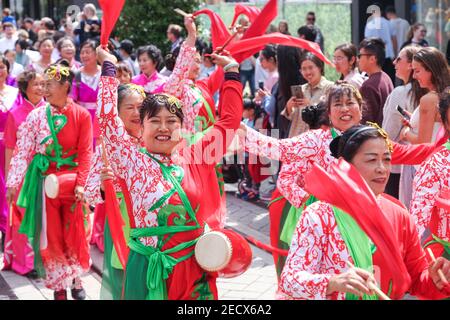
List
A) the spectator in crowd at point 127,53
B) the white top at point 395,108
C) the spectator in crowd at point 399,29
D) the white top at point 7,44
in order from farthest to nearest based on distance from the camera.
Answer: the white top at point 7,44, the spectator in crowd at point 399,29, the spectator in crowd at point 127,53, the white top at point 395,108

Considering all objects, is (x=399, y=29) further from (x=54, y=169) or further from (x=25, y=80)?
(x=54, y=169)

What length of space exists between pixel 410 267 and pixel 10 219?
473 centimetres

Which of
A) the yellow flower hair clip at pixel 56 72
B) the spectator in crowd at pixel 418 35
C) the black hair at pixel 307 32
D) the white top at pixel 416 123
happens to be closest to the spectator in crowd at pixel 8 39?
the black hair at pixel 307 32

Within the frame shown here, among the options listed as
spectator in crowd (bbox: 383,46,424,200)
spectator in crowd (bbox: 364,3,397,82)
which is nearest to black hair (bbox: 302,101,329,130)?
spectator in crowd (bbox: 383,46,424,200)

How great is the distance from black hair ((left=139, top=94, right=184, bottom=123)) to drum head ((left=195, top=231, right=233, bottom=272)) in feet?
2.06

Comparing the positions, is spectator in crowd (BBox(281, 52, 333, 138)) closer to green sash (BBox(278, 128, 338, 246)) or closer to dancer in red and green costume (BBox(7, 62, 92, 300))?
green sash (BBox(278, 128, 338, 246))

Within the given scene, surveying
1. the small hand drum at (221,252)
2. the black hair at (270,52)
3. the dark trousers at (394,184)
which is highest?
the black hair at (270,52)

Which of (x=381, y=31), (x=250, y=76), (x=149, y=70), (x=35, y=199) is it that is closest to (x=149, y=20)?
(x=250, y=76)

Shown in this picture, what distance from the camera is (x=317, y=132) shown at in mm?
5293

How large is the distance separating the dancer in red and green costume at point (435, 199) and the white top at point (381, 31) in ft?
27.1

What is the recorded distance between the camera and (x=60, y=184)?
6.17 m

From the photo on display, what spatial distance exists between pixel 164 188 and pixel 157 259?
12.5 inches

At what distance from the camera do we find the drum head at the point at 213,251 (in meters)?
3.73

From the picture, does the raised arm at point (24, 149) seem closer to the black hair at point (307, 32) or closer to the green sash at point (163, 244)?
the green sash at point (163, 244)
